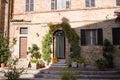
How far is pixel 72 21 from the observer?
17406 millimetres

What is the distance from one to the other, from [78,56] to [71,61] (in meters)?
0.71

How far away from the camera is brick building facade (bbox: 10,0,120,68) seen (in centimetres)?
1673

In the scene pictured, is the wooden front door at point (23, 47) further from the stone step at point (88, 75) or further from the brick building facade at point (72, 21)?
the stone step at point (88, 75)

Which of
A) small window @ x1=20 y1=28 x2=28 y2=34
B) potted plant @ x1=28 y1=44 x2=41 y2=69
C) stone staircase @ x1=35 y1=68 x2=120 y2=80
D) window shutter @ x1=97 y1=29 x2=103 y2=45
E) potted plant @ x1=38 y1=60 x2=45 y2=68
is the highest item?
small window @ x1=20 y1=28 x2=28 y2=34

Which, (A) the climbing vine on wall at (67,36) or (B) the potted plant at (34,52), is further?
(B) the potted plant at (34,52)

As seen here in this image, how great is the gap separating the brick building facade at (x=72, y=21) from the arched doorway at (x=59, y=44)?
0.37m

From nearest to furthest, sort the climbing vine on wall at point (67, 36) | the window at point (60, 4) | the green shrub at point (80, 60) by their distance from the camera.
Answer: the green shrub at point (80, 60)
the climbing vine on wall at point (67, 36)
the window at point (60, 4)

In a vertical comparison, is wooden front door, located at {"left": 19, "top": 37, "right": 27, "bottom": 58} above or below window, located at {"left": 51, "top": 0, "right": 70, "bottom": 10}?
below

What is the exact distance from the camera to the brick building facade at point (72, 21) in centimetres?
1673

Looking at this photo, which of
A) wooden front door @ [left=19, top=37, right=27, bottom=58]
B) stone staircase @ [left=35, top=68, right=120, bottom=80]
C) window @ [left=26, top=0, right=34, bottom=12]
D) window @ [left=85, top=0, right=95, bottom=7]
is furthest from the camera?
window @ [left=26, top=0, right=34, bottom=12]

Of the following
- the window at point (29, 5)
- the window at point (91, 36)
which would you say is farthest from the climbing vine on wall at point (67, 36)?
the window at point (29, 5)

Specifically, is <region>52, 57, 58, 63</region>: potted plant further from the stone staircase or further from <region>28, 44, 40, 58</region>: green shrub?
the stone staircase

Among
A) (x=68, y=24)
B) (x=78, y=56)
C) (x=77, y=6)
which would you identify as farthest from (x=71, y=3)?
(x=78, y=56)

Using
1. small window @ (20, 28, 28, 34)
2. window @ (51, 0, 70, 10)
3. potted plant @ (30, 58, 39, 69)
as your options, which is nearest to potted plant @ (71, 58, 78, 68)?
potted plant @ (30, 58, 39, 69)
